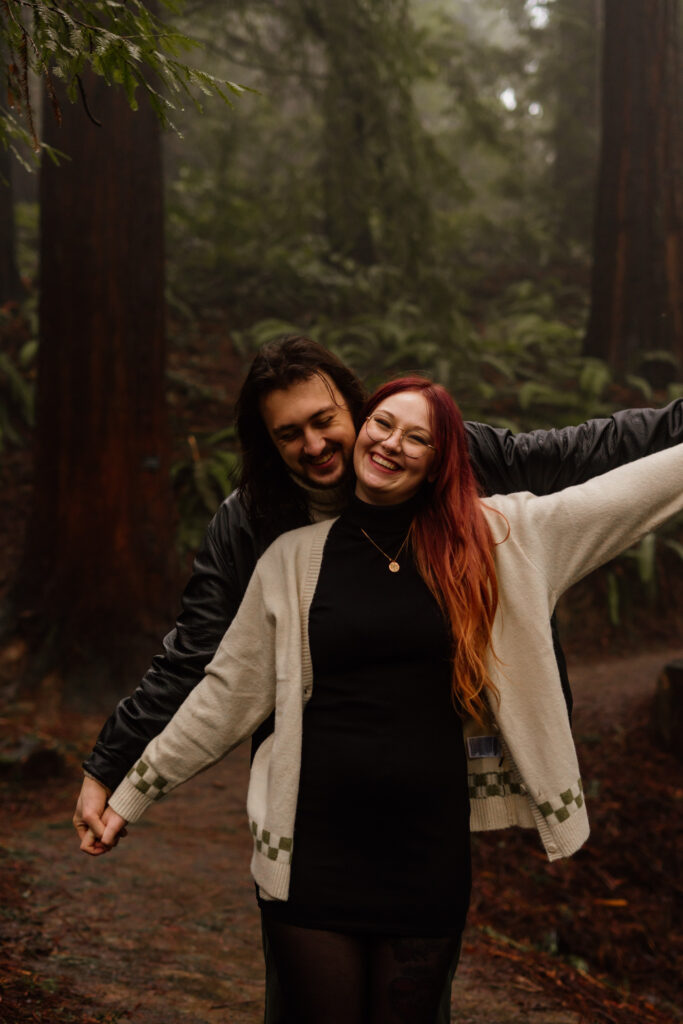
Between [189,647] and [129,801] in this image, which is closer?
[129,801]

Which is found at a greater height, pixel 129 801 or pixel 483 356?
pixel 483 356

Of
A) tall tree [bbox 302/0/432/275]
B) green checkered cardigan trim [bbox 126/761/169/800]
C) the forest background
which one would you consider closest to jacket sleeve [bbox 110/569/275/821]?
green checkered cardigan trim [bbox 126/761/169/800]

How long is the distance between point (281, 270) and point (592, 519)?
10774 mm

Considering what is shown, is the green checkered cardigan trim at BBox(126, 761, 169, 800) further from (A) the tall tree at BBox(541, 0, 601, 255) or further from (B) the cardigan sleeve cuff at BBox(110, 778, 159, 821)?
(A) the tall tree at BBox(541, 0, 601, 255)

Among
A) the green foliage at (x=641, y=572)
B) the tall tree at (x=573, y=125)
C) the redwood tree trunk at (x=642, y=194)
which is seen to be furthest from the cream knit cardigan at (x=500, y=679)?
the tall tree at (x=573, y=125)

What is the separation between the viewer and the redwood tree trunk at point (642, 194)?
32.6 ft

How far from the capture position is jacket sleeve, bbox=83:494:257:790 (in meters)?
2.44

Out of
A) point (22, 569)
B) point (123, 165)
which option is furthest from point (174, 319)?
point (22, 569)

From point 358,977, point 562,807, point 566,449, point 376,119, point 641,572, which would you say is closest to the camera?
point 358,977

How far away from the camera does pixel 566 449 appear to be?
8.58 feet

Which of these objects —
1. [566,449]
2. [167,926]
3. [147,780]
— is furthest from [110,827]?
[167,926]

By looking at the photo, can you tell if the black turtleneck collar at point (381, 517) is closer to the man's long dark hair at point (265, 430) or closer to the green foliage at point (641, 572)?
the man's long dark hair at point (265, 430)

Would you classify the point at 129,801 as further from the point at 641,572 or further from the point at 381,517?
the point at 641,572

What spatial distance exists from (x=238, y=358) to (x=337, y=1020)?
9.28 m
